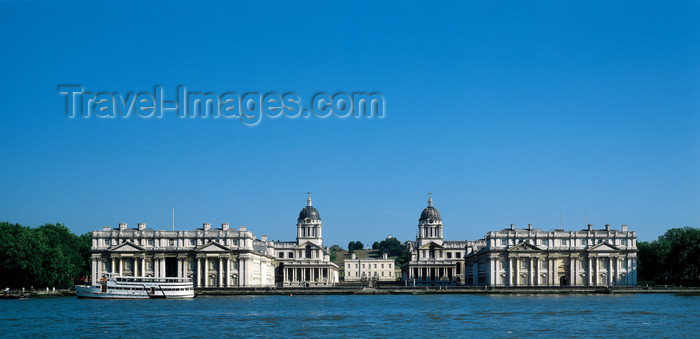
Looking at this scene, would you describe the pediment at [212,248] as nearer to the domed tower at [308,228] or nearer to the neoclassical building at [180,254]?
the neoclassical building at [180,254]

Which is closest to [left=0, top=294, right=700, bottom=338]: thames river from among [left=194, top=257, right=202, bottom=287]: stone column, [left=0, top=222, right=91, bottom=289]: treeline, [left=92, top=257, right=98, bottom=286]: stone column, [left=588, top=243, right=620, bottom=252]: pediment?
[left=0, top=222, right=91, bottom=289]: treeline

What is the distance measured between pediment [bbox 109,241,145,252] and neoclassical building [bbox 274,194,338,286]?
3433cm

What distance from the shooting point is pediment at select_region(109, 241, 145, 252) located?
12062 centimetres

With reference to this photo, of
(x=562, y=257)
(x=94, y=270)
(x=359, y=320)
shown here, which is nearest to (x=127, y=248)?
(x=94, y=270)

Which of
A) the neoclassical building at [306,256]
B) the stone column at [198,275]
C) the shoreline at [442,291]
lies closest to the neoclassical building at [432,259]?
the neoclassical building at [306,256]

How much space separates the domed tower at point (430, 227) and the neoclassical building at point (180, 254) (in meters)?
43.4

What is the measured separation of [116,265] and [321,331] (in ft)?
239

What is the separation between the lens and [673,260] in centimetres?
12200

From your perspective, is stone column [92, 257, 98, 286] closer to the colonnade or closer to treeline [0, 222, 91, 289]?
treeline [0, 222, 91, 289]

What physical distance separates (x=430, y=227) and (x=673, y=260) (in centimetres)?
4714

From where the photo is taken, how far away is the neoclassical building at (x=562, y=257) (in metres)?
124

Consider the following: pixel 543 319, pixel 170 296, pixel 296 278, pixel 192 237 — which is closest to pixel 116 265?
pixel 192 237

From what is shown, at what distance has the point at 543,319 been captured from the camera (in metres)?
62.9

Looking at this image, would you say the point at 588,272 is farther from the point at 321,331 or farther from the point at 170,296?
the point at 321,331
